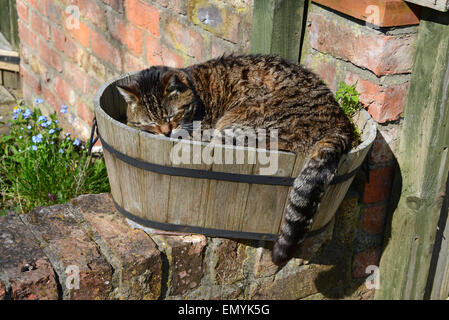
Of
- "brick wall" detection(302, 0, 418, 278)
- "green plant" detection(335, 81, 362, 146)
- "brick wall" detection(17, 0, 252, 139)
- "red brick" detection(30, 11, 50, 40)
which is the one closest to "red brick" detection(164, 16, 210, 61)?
"brick wall" detection(17, 0, 252, 139)

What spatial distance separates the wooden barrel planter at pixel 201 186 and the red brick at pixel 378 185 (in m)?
0.34

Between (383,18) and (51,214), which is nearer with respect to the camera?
(383,18)

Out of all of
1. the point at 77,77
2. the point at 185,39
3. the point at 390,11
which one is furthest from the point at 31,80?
the point at 390,11

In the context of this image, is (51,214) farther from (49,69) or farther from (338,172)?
(49,69)

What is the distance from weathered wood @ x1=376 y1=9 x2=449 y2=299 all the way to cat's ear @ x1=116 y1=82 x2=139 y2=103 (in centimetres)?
116

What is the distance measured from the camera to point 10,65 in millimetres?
5578

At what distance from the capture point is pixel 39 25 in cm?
471

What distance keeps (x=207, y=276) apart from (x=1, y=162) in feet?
6.85

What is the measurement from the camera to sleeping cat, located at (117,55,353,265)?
1890 millimetres

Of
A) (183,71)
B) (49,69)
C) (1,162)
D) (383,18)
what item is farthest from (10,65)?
(383,18)

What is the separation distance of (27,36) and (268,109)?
3.64 meters

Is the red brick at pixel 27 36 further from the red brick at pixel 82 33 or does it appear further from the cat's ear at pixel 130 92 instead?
the cat's ear at pixel 130 92

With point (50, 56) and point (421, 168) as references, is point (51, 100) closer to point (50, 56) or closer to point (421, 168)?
point (50, 56)

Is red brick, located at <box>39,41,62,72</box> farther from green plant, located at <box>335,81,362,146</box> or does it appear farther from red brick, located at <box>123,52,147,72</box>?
green plant, located at <box>335,81,362,146</box>
